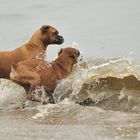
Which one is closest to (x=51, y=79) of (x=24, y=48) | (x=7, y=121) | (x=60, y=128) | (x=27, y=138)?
(x=24, y=48)

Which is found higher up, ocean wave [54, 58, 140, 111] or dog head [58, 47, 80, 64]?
dog head [58, 47, 80, 64]

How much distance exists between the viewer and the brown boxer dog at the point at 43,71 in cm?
844

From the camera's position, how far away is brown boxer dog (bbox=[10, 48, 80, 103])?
844 centimetres

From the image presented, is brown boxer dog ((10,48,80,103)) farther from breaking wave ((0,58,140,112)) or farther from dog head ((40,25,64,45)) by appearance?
dog head ((40,25,64,45))

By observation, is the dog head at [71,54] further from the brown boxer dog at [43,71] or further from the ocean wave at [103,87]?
the ocean wave at [103,87]

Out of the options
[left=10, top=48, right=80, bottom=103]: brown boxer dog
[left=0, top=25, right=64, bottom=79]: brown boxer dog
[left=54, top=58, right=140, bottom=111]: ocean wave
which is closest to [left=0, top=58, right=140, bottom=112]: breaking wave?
[left=54, top=58, right=140, bottom=111]: ocean wave

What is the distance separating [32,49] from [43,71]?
141 centimetres

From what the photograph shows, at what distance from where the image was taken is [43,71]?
877cm

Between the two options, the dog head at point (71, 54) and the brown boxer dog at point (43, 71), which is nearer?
the brown boxer dog at point (43, 71)

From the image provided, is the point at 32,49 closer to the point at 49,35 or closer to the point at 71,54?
the point at 49,35

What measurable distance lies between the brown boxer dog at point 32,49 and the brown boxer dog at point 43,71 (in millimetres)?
605

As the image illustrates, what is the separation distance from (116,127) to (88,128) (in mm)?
317

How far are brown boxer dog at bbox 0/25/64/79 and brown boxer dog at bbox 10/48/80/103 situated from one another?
0.61 m

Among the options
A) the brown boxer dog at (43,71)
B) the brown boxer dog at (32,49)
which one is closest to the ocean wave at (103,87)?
the brown boxer dog at (43,71)
